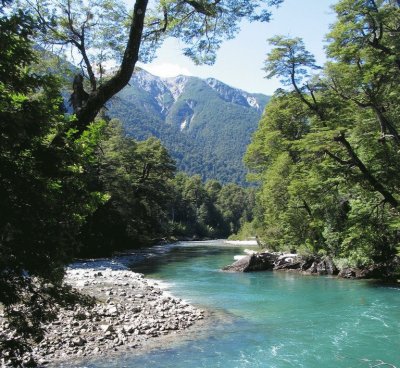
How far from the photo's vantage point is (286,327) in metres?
13.4

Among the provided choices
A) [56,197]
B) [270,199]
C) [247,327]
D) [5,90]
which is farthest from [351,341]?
[270,199]

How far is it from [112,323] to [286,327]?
19.1ft

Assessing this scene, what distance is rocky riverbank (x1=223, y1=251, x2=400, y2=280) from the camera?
2290 cm

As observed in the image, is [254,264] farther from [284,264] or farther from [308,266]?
[308,266]

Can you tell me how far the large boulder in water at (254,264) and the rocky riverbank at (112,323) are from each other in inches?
383

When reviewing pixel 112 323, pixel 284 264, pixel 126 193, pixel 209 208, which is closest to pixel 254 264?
pixel 284 264

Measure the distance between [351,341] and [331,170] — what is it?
21.4 ft

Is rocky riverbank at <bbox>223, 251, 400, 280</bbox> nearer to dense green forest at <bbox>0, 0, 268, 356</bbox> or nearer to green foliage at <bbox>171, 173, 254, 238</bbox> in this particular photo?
Result: dense green forest at <bbox>0, 0, 268, 356</bbox>

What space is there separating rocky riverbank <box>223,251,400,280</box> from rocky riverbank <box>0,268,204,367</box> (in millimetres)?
10416

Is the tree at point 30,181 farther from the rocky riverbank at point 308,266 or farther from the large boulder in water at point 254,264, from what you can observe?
the large boulder in water at point 254,264

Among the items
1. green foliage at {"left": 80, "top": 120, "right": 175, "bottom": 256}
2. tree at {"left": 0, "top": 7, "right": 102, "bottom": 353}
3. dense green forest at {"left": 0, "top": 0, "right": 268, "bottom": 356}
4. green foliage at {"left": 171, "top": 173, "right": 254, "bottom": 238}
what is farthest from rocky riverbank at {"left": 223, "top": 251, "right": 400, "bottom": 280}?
green foliage at {"left": 171, "top": 173, "right": 254, "bottom": 238}

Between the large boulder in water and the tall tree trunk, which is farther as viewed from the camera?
the large boulder in water

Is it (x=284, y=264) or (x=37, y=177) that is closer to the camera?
(x=37, y=177)

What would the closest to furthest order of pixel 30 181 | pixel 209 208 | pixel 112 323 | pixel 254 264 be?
1. pixel 30 181
2. pixel 112 323
3. pixel 254 264
4. pixel 209 208
